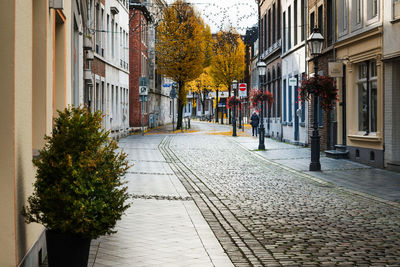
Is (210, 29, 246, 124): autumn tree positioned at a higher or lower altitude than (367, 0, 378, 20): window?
higher

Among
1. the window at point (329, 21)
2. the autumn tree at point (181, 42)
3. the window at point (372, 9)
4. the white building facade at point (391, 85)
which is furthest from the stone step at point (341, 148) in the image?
the autumn tree at point (181, 42)

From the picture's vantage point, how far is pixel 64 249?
520cm

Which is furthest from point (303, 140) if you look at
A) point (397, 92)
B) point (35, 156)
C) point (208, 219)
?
point (35, 156)

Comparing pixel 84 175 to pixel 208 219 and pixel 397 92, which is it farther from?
pixel 397 92

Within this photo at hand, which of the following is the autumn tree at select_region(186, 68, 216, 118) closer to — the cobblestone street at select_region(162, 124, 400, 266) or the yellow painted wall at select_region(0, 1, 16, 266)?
the cobblestone street at select_region(162, 124, 400, 266)

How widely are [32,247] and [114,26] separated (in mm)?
31847

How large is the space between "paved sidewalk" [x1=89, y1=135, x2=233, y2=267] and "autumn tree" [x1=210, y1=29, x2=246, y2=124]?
53.4m

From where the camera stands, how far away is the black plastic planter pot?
17.0 ft

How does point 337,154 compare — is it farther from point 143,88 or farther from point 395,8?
point 143,88

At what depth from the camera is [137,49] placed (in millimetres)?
48250

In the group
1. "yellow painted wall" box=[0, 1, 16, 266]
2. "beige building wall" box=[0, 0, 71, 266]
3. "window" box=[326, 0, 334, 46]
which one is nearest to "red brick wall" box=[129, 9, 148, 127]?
"window" box=[326, 0, 334, 46]

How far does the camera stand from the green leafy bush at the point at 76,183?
16.8 ft

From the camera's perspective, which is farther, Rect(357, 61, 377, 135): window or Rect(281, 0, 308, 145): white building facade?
Rect(281, 0, 308, 145): white building facade

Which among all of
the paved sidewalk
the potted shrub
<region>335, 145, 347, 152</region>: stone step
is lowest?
the paved sidewalk
